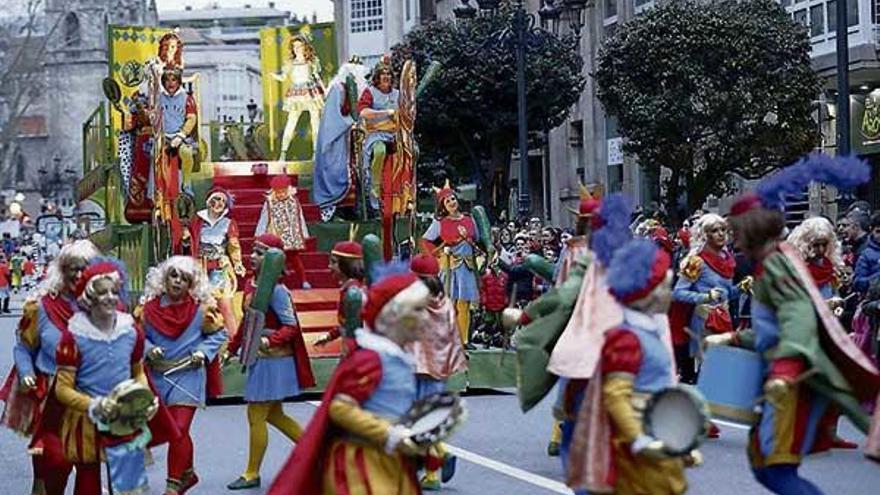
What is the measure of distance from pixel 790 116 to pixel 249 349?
69.5 ft

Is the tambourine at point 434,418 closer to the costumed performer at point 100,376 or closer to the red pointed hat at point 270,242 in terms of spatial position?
the costumed performer at point 100,376

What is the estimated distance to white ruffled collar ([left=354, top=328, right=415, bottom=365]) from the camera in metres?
7.45

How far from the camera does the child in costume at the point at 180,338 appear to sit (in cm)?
1092

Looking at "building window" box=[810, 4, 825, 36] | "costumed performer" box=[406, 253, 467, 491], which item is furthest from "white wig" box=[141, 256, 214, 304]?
"building window" box=[810, 4, 825, 36]

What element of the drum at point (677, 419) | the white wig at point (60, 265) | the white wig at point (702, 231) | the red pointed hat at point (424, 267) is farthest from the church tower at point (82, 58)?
the drum at point (677, 419)

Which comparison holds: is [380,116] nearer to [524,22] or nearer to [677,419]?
[524,22]

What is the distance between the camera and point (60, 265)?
1020 cm

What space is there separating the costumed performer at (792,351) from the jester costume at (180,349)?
3.80 m

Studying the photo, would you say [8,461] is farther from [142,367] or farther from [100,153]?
[100,153]

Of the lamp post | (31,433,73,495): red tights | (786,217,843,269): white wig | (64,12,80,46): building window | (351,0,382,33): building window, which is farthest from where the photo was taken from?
(64,12,80,46): building window

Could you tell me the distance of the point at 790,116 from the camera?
104ft

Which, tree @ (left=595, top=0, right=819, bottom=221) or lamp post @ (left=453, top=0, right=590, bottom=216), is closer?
lamp post @ (left=453, top=0, right=590, bottom=216)

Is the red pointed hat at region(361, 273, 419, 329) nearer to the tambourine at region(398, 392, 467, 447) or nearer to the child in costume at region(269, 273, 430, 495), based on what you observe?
the child in costume at region(269, 273, 430, 495)

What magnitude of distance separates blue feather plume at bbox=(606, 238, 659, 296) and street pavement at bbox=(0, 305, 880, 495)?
3.16 m
